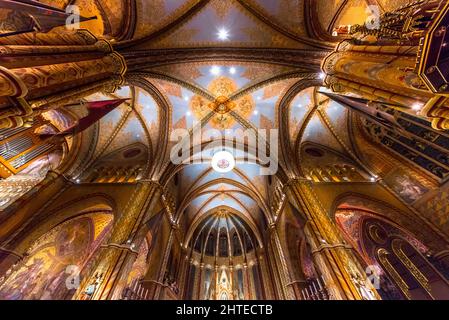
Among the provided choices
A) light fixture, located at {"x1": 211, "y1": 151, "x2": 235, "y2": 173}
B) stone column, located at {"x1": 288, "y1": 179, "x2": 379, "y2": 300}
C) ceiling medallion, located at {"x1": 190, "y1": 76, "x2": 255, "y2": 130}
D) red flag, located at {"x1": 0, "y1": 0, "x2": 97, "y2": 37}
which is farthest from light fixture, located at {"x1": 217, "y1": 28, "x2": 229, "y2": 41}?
stone column, located at {"x1": 288, "y1": 179, "x2": 379, "y2": 300}

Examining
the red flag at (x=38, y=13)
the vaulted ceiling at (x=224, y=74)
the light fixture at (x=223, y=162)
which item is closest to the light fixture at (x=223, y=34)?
the vaulted ceiling at (x=224, y=74)

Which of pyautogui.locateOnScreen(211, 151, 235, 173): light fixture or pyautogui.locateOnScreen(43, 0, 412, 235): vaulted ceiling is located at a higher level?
pyautogui.locateOnScreen(211, 151, 235, 173): light fixture

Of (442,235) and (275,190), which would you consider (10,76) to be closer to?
(275,190)

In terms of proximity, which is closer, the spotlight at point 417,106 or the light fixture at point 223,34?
the spotlight at point 417,106

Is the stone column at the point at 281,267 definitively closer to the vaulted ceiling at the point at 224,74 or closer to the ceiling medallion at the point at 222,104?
the vaulted ceiling at the point at 224,74

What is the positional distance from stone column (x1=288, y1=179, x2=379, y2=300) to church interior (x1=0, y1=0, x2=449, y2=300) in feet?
0.17

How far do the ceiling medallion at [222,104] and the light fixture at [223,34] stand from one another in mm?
1715

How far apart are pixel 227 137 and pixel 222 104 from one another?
2.15 meters

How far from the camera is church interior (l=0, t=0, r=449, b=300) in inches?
159

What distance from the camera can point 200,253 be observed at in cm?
1719

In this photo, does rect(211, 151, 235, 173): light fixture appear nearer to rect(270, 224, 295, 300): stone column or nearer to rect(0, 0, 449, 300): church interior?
rect(0, 0, 449, 300): church interior

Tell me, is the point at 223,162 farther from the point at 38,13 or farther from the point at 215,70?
the point at 38,13

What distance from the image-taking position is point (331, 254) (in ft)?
19.7

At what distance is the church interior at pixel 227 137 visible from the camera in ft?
13.2
